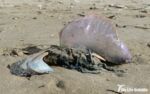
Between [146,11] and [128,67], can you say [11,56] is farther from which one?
[146,11]

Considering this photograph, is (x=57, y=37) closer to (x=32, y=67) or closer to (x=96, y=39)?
(x=96, y=39)

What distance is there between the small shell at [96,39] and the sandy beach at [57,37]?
0.38 feet

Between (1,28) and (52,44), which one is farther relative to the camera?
(1,28)

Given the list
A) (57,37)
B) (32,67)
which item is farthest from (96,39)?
(57,37)

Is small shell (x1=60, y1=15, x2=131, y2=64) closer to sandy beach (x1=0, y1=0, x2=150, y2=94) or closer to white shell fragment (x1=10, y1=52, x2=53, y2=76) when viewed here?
sandy beach (x1=0, y1=0, x2=150, y2=94)

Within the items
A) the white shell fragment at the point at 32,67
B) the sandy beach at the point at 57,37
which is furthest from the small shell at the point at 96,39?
the white shell fragment at the point at 32,67

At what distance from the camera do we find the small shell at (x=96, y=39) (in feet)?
11.7

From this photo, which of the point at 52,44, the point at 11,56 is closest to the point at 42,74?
the point at 11,56

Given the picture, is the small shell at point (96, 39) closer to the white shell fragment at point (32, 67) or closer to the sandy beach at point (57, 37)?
the sandy beach at point (57, 37)

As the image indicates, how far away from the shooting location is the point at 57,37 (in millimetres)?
4551

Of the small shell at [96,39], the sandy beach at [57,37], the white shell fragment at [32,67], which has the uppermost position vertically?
the small shell at [96,39]

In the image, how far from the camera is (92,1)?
7.10 m

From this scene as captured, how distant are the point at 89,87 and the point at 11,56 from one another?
0.90 metres

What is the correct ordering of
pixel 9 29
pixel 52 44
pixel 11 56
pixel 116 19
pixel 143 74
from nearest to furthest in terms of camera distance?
1. pixel 143 74
2. pixel 11 56
3. pixel 52 44
4. pixel 9 29
5. pixel 116 19
